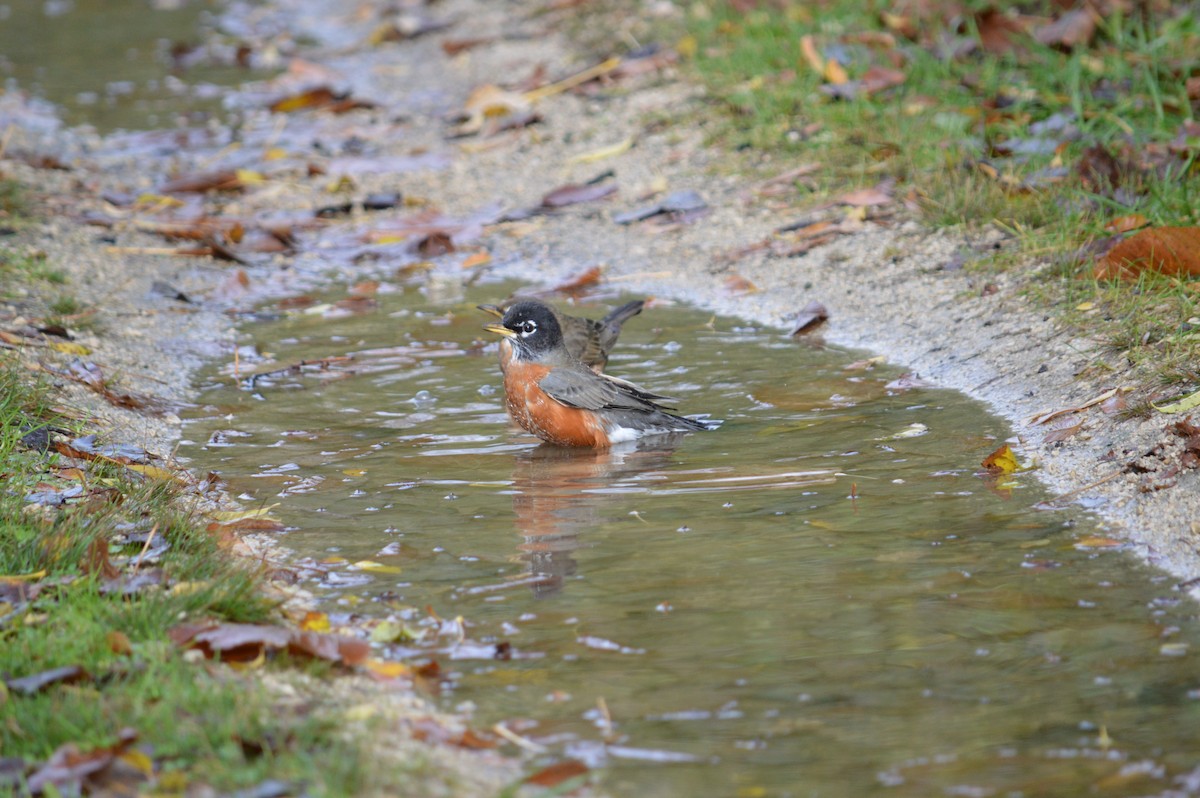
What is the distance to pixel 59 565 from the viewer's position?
3.73 m

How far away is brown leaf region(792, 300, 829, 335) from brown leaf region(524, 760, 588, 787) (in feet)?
13.5

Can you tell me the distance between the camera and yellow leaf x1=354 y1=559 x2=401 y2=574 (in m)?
4.11

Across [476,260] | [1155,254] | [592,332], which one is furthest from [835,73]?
[1155,254]

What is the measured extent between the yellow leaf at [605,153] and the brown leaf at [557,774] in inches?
283

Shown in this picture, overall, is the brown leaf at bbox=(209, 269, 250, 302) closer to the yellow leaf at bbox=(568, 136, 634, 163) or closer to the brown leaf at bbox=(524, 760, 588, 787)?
the yellow leaf at bbox=(568, 136, 634, 163)

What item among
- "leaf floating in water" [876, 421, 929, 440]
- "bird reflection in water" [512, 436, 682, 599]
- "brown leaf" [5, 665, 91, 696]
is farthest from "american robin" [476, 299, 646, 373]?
"brown leaf" [5, 665, 91, 696]

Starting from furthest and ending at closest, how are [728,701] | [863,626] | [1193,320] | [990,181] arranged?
[990,181]
[1193,320]
[863,626]
[728,701]

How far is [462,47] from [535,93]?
2881mm

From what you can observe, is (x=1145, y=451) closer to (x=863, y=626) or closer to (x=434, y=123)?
(x=863, y=626)

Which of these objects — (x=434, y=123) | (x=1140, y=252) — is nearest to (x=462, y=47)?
(x=434, y=123)

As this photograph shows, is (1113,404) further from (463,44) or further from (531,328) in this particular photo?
(463,44)

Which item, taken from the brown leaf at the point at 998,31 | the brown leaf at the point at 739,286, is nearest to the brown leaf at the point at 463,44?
the brown leaf at the point at 998,31

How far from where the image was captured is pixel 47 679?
3084 millimetres

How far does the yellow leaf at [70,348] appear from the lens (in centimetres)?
600
